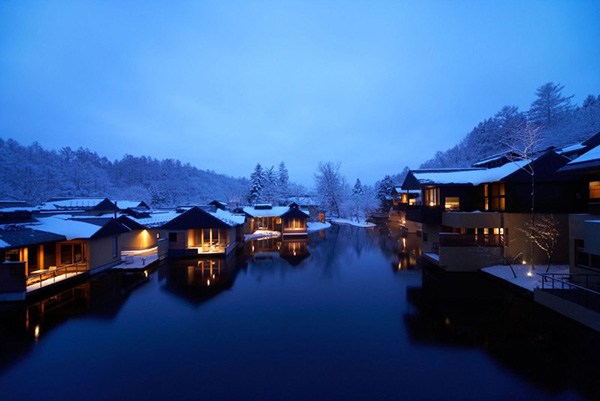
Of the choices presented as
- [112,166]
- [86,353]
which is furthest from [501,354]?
[112,166]

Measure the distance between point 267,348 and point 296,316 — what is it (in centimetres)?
253

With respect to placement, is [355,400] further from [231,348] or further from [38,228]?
[38,228]

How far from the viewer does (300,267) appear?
19000mm

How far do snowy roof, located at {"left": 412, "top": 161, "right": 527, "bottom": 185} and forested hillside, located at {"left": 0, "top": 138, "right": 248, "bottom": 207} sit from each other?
64001mm

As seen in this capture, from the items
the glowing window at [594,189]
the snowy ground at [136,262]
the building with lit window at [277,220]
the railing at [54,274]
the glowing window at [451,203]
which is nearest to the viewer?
the glowing window at [594,189]

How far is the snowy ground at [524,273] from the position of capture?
42.1 ft

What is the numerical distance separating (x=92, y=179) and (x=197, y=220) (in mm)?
90711

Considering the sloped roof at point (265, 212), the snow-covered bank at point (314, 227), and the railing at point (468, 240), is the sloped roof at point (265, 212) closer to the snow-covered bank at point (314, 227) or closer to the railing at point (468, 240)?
the snow-covered bank at point (314, 227)

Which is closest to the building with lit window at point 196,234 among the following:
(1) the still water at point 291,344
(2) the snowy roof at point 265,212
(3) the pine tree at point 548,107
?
(1) the still water at point 291,344

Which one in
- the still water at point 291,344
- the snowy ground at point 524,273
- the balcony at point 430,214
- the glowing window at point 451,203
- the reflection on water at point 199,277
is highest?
the glowing window at point 451,203

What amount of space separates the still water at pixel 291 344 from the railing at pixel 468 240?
2.60 m

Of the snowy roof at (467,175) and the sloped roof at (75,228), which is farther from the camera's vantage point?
the snowy roof at (467,175)

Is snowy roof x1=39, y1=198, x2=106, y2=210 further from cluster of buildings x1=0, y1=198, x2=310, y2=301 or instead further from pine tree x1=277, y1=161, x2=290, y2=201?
pine tree x1=277, y1=161, x2=290, y2=201

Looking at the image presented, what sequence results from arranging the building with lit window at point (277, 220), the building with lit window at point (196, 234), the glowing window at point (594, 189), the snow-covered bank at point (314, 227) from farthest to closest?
the snow-covered bank at point (314, 227) < the building with lit window at point (277, 220) < the building with lit window at point (196, 234) < the glowing window at point (594, 189)
